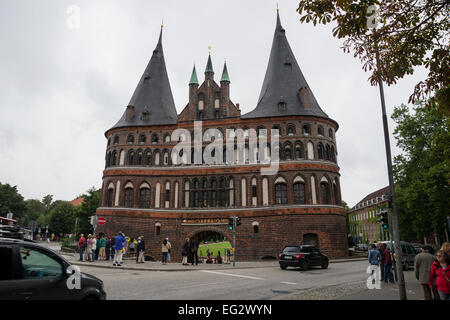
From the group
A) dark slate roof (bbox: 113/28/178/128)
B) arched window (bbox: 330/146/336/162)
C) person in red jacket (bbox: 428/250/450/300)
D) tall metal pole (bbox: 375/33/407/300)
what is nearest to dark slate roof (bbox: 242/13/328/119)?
arched window (bbox: 330/146/336/162)

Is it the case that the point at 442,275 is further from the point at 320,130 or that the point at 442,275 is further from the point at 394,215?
the point at 320,130

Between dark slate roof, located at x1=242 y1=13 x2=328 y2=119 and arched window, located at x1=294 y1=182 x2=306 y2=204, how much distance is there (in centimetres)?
713

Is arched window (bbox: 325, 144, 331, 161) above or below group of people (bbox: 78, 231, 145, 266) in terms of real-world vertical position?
above

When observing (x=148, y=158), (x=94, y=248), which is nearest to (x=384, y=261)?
(x=94, y=248)

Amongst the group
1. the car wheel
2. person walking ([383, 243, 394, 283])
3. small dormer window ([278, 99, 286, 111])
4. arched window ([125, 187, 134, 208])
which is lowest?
the car wheel

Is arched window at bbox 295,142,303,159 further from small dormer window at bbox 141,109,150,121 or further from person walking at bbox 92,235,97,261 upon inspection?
person walking at bbox 92,235,97,261

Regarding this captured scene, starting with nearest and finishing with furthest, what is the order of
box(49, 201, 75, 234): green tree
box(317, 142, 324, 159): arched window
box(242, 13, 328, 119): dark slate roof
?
box(317, 142, 324, 159): arched window, box(242, 13, 328, 119): dark slate roof, box(49, 201, 75, 234): green tree

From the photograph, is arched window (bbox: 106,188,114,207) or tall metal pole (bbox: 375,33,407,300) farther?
arched window (bbox: 106,188,114,207)

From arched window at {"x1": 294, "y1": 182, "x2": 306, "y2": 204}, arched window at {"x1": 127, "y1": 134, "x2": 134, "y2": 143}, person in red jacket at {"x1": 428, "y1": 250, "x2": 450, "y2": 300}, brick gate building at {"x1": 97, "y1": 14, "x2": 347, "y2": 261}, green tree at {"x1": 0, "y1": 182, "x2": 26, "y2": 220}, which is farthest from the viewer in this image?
green tree at {"x1": 0, "y1": 182, "x2": 26, "y2": 220}

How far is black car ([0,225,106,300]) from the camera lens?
182 inches
